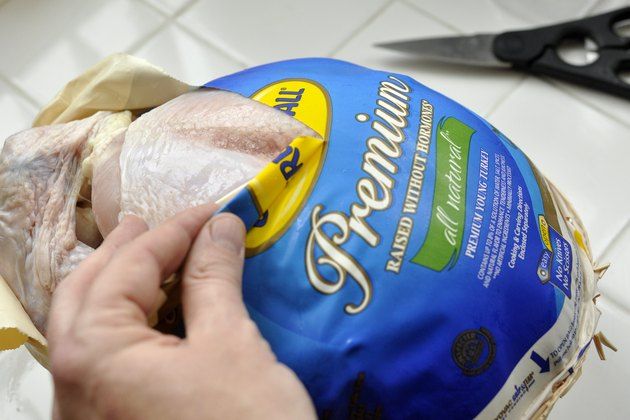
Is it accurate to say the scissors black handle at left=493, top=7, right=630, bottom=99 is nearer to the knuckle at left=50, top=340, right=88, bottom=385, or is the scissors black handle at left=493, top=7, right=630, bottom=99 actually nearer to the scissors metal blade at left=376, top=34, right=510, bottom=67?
the scissors metal blade at left=376, top=34, right=510, bottom=67

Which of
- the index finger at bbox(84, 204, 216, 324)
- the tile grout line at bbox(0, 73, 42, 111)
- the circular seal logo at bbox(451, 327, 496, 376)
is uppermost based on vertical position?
the index finger at bbox(84, 204, 216, 324)

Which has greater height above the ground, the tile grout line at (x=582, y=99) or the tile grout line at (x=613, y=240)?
the tile grout line at (x=582, y=99)

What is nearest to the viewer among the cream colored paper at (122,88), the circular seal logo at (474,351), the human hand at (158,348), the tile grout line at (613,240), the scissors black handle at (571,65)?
the human hand at (158,348)

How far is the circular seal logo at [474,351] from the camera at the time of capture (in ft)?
1.67

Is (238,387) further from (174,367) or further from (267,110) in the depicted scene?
(267,110)

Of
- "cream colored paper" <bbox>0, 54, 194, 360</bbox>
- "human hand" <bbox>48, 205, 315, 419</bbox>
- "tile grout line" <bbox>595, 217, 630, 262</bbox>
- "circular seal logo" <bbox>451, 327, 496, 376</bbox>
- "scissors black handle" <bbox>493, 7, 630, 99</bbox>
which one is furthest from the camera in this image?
"scissors black handle" <bbox>493, 7, 630, 99</bbox>

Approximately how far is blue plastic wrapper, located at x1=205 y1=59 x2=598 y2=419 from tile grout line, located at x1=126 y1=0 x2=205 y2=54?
21.5 inches

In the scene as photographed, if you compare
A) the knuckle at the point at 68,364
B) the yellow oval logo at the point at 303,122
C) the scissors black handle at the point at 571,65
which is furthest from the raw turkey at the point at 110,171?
the scissors black handle at the point at 571,65

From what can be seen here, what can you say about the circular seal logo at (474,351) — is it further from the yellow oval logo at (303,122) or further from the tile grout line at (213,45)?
the tile grout line at (213,45)

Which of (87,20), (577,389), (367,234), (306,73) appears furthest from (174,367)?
(87,20)

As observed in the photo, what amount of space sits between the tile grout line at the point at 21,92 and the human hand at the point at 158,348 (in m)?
0.65

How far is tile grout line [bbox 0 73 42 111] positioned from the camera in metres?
1.04

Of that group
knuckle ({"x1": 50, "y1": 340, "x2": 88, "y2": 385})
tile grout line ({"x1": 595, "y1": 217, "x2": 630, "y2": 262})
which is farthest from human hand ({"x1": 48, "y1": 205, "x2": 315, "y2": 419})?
tile grout line ({"x1": 595, "y1": 217, "x2": 630, "y2": 262})

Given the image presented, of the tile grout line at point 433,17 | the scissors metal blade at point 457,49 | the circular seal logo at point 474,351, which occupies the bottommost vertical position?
the circular seal logo at point 474,351
